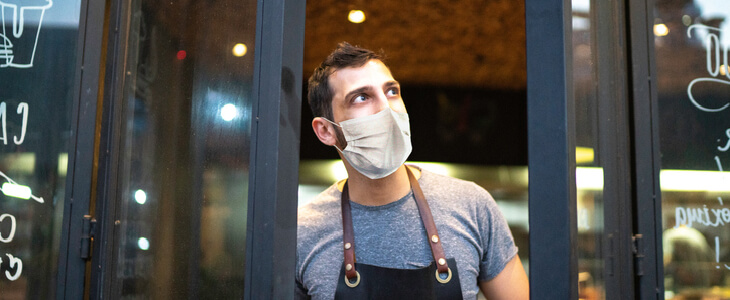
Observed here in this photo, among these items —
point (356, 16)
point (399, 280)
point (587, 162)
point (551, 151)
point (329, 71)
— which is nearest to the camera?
point (551, 151)

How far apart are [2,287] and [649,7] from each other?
2.08 meters

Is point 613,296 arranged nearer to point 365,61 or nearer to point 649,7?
point 649,7

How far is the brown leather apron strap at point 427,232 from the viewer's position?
2.26 metres

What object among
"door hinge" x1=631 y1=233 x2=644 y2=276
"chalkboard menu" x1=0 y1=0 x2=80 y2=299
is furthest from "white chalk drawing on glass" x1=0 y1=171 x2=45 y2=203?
"door hinge" x1=631 y1=233 x2=644 y2=276

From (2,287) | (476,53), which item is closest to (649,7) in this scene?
(2,287)

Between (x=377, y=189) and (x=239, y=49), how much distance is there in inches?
34.5

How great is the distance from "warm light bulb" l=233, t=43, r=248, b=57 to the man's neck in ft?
2.60

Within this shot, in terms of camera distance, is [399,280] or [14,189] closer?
[14,189]

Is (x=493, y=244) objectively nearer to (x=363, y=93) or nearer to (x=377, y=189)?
(x=377, y=189)

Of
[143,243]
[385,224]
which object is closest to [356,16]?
[385,224]

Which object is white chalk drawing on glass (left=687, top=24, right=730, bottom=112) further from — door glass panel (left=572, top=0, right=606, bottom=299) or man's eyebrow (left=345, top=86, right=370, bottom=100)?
man's eyebrow (left=345, top=86, right=370, bottom=100)

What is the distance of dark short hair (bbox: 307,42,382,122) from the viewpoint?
2527 mm

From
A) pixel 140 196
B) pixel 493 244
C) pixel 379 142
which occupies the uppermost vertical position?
pixel 379 142

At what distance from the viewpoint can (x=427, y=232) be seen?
7.69 feet
